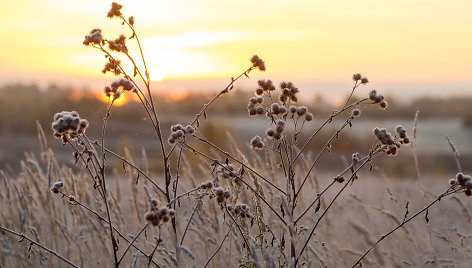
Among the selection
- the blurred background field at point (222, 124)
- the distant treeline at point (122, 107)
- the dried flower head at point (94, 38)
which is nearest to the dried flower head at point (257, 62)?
the dried flower head at point (94, 38)

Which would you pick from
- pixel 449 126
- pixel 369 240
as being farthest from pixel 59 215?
pixel 449 126

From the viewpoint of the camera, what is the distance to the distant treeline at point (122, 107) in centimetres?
2477

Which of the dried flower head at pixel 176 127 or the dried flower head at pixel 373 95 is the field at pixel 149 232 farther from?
the dried flower head at pixel 373 95

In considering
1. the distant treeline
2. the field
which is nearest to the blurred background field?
the distant treeline

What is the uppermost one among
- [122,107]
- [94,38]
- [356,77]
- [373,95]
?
[122,107]

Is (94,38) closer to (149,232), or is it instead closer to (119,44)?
(119,44)

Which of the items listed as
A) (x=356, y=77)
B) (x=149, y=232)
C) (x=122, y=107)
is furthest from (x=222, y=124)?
(x=356, y=77)

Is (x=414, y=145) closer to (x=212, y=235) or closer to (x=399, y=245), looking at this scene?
(x=399, y=245)

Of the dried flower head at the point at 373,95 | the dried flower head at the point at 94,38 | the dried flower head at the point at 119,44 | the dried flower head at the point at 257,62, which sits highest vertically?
the dried flower head at the point at 257,62

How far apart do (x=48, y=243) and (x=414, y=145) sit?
2.84 metres

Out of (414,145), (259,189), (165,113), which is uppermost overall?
(165,113)

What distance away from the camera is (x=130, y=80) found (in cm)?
258

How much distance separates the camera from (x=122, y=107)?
24.9 meters

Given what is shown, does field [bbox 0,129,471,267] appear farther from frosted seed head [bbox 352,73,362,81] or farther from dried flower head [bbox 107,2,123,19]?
dried flower head [bbox 107,2,123,19]
